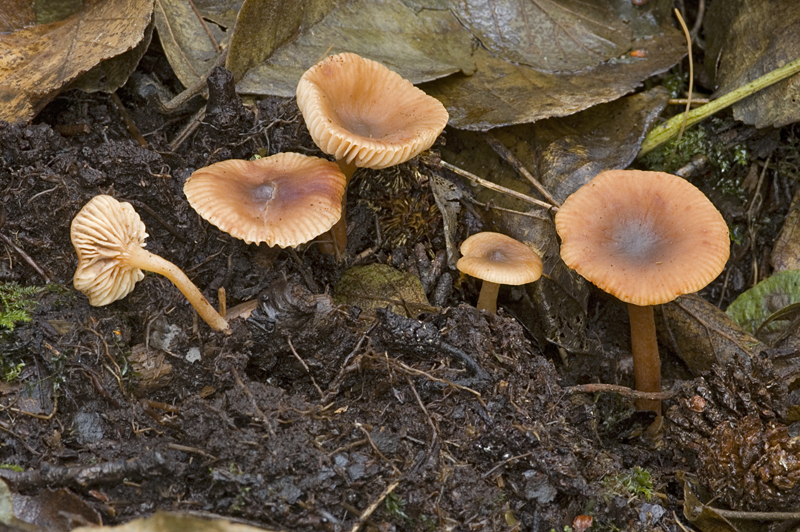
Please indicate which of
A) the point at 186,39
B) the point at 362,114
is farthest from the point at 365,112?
the point at 186,39

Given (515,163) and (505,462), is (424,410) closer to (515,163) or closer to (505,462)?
(505,462)

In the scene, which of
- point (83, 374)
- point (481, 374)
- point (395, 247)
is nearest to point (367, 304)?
point (395, 247)

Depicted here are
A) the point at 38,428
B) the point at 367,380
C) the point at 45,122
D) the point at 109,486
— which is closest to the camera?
the point at 109,486

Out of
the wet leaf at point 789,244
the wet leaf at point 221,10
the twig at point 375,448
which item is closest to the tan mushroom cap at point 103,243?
→ the twig at point 375,448

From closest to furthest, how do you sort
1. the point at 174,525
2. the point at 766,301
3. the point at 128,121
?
the point at 174,525 < the point at 128,121 < the point at 766,301

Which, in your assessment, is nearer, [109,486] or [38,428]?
[109,486]

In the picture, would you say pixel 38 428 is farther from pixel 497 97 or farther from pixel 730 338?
pixel 730 338
